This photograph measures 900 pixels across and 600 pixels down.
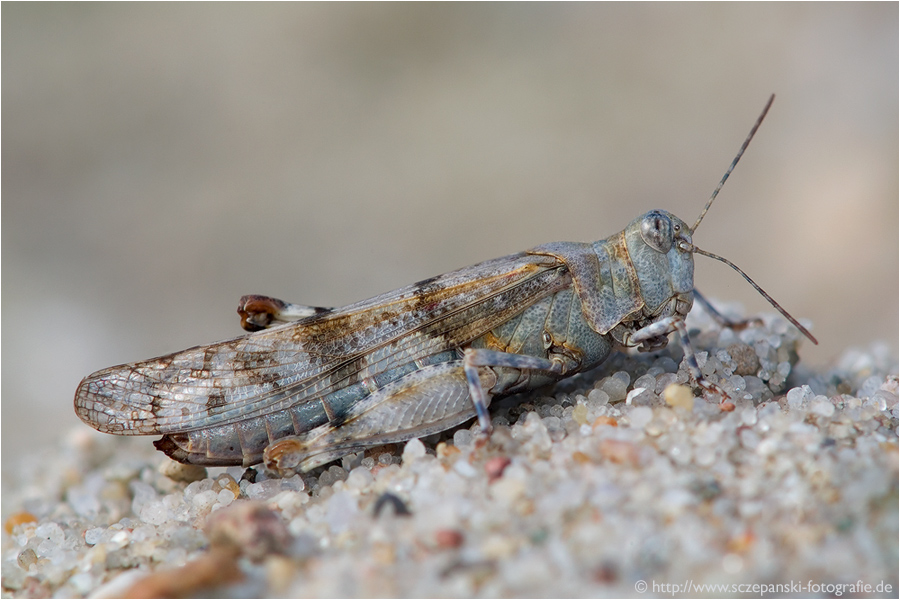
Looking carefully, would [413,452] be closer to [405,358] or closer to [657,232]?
[405,358]

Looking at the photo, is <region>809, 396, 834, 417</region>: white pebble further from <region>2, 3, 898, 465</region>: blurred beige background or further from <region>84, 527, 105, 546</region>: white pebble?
<region>2, 3, 898, 465</region>: blurred beige background

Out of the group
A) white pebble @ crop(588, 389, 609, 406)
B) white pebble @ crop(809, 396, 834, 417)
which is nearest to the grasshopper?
white pebble @ crop(588, 389, 609, 406)

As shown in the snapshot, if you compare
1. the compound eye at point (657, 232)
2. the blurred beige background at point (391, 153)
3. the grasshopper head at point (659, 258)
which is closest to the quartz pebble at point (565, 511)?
the grasshopper head at point (659, 258)

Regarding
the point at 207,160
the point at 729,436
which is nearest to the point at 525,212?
the point at 207,160

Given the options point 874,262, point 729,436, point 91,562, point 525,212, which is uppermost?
point 525,212

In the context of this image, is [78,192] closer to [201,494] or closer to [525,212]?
[525,212]

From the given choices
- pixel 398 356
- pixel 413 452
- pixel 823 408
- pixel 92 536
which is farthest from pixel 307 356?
pixel 823 408
